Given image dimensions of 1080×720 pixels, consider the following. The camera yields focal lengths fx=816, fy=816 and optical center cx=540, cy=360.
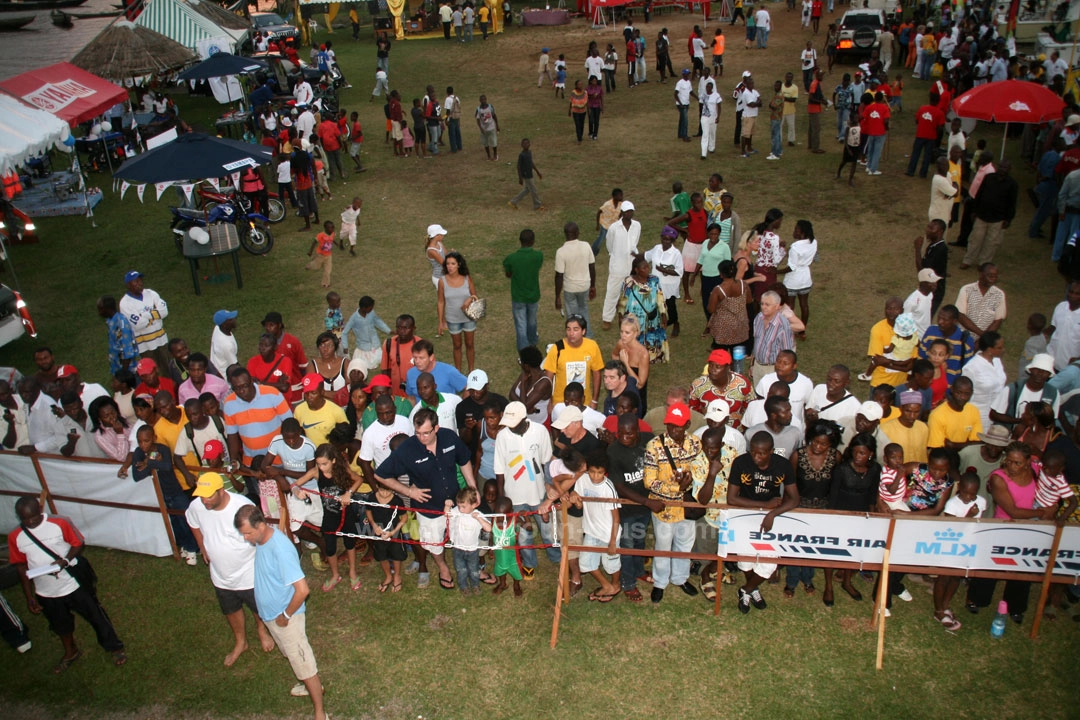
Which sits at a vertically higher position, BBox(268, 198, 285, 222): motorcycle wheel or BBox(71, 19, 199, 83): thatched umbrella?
BBox(71, 19, 199, 83): thatched umbrella

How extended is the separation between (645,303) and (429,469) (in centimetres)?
373

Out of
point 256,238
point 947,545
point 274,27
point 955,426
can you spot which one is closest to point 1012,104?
point 955,426

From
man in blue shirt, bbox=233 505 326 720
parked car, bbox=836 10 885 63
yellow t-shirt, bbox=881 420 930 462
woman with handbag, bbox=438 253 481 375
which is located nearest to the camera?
man in blue shirt, bbox=233 505 326 720

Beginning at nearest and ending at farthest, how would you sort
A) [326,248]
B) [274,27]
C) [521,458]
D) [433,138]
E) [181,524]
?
[521,458]
[181,524]
[326,248]
[433,138]
[274,27]

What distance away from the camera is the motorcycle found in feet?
47.1

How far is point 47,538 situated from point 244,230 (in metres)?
9.58

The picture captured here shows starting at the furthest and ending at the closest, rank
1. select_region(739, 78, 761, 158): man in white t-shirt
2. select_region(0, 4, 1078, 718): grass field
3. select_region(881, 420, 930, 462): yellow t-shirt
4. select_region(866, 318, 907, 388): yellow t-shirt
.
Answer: select_region(739, 78, 761, 158): man in white t-shirt
select_region(866, 318, 907, 388): yellow t-shirt
select_region(881, 420, 930, 462): yellow t-shirt
select_region(0, 4, 1078, 718): grass field

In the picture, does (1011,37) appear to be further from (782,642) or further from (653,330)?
(782,642)

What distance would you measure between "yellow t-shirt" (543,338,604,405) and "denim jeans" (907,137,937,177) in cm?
1179

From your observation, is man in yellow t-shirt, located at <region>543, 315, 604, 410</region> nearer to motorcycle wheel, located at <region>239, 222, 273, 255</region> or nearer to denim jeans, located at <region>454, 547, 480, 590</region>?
denim jeans, located at <region>454, 547, 480, 590</region>

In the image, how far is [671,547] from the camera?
23.1 feet

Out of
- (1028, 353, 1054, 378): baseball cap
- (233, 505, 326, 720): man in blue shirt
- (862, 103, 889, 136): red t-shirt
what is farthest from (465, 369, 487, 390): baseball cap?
(862, 103, 889, 136): red t-shirt

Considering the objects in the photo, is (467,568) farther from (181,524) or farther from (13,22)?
(13,22)

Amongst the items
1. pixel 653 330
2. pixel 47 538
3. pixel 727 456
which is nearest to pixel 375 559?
pixel 47 538
